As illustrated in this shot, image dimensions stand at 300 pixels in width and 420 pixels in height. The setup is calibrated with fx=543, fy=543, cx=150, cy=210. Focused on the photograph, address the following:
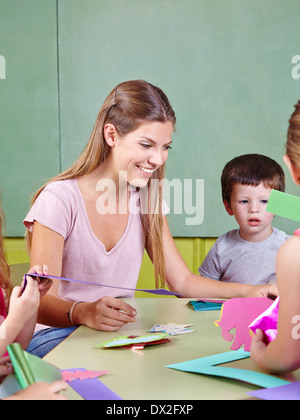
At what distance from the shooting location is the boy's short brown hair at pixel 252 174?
5.76 ft

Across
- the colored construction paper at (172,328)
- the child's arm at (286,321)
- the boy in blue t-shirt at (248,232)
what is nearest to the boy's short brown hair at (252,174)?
the boy in blue t-shirt at (248,232)

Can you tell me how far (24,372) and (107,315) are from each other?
40 cm

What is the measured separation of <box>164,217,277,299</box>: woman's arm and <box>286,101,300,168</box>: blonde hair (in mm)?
546

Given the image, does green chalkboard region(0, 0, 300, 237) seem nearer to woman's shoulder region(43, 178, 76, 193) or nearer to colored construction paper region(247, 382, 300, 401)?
woman's shoulder region(43, 178, 76, 193)

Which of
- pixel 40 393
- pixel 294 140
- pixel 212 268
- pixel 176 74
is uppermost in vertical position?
pixel 176 74

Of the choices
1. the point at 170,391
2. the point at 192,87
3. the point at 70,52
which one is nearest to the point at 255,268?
the point at 192,87

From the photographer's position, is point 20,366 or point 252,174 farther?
point 252,174

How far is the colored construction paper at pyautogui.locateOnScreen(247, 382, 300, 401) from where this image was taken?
582 mm

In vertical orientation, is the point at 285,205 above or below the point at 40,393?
above

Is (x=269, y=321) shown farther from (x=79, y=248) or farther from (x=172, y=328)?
(x=79, y=248)

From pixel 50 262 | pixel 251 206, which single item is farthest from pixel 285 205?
pixel 251 206

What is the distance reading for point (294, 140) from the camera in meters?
0.62

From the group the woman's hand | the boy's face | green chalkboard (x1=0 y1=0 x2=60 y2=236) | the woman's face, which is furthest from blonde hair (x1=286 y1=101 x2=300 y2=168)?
green chalkboard (x1=0 y1=0 x2=60 y2=236)

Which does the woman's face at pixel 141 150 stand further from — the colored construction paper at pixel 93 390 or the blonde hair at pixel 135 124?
the colored construction paper at pixel 93 390
